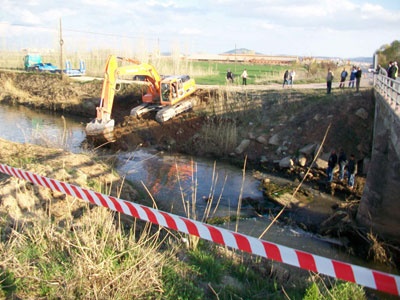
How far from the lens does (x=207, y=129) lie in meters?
20.0

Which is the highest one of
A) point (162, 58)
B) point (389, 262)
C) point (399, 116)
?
point (162, 58)

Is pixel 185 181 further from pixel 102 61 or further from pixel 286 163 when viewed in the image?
pixel 102 61

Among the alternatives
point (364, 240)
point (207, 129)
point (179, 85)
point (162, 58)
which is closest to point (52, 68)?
point (162, 58)

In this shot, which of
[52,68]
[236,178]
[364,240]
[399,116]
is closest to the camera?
[399,116]

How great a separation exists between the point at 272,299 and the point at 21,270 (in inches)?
117

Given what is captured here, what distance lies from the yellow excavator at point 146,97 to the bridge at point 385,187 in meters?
11.8

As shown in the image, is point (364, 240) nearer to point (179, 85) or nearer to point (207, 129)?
point (207, 129)

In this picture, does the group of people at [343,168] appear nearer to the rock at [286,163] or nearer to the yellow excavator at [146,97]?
the rock at [286,163]

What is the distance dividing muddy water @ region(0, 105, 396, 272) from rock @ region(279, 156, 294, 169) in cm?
188

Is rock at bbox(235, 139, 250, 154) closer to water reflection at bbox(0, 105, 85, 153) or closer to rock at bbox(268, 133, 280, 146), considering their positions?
rock at bbox(268, 133, 280, 146)

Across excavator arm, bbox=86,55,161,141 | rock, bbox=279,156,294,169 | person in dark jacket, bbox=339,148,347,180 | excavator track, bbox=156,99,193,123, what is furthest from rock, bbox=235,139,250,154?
excavator arm, bbox=86,55,161,141

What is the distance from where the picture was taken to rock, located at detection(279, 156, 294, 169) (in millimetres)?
16892

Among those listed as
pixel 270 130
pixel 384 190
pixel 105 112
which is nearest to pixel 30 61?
pixel 105 112

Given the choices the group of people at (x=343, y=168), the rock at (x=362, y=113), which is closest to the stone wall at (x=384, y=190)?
the group of people at (x=343, y=168)
